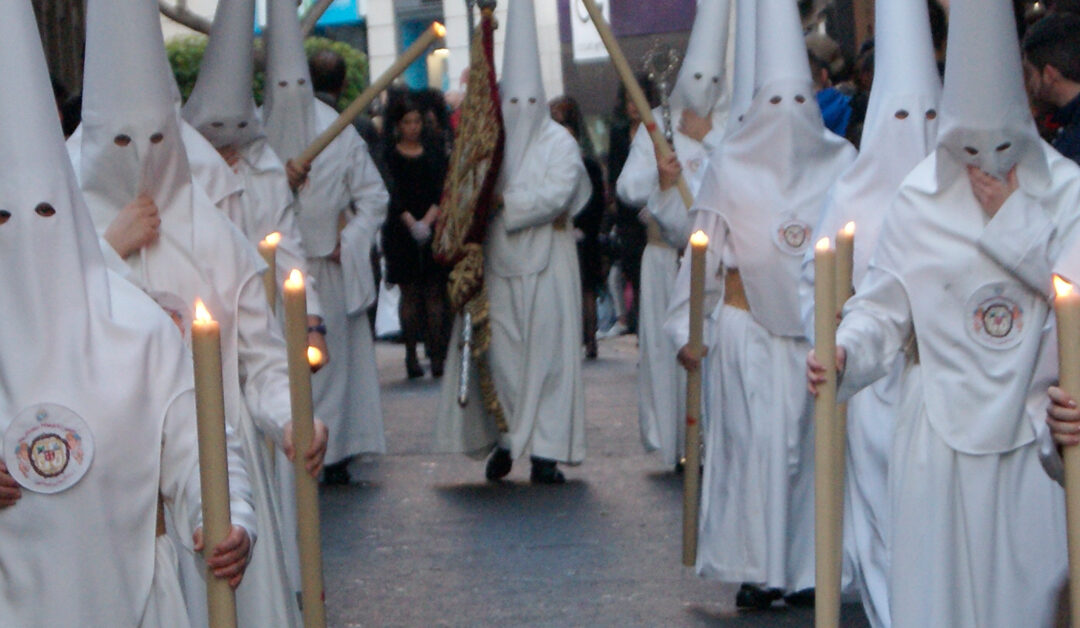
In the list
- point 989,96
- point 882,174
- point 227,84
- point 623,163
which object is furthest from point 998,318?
point 623,163

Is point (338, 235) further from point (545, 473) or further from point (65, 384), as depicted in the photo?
point (65, 384)

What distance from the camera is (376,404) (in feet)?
35.1

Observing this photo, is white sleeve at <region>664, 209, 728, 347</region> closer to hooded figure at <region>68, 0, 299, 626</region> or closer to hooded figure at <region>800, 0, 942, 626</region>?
hooded figure at <region>800, 0, 942, 626</region>

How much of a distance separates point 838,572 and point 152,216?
2217 millimetres

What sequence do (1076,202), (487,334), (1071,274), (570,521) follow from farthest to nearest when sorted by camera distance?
(487,334), (570,521), (1076,202), (1071,274)

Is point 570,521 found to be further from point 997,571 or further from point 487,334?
point 997,571

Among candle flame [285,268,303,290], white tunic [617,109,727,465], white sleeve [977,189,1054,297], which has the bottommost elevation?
white tunic [617,109,727,465]

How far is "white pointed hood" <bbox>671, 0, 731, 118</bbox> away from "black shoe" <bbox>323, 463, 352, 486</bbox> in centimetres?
266

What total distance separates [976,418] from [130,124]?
91.0 inches

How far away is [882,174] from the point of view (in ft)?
21.0

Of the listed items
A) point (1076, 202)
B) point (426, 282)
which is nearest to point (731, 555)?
point (1076, 202)

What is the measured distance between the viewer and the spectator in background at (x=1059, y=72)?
5.48m

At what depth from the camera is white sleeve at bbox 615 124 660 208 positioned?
1080 cm

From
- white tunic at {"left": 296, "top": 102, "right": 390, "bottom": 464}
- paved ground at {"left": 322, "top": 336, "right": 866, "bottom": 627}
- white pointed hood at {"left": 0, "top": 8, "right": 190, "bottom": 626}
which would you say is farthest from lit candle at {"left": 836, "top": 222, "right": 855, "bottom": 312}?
white tunic at {"left": 296, "top": 102, "right": 390, "bottom": 464}
